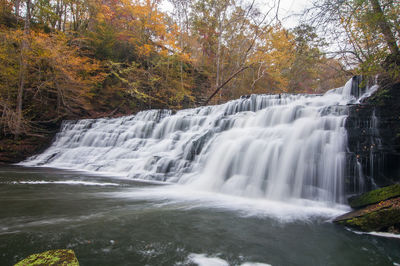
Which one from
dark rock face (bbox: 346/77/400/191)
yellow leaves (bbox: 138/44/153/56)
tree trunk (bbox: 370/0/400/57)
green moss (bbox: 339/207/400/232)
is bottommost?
green moss (bbox: 339/207/400/232)

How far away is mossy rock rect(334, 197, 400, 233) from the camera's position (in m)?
2.90

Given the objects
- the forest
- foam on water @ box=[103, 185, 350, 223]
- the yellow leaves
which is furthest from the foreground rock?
the yellow leaves

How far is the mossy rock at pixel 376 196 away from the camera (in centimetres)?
323

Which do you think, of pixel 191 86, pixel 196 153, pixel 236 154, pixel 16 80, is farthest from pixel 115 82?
pixel 236 154

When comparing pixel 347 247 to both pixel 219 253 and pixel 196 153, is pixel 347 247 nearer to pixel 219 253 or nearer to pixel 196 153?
pixel 219 253

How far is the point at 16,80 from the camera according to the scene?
1046 cm

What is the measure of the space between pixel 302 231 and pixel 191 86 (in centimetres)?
1719

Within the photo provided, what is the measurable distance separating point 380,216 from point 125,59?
19.3 metres

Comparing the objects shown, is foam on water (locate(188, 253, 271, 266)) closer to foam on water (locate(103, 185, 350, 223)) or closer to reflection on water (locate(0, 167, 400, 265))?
reflection on water (locate(0, 167, 400, 265))

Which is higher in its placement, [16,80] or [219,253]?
[16,80]

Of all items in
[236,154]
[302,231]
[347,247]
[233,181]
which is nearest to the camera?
[347,247]

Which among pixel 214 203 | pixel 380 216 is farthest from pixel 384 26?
pixel 214 203

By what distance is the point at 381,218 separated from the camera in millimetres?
2982

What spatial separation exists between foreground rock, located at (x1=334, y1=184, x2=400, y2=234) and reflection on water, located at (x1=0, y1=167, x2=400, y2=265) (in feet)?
0.65
